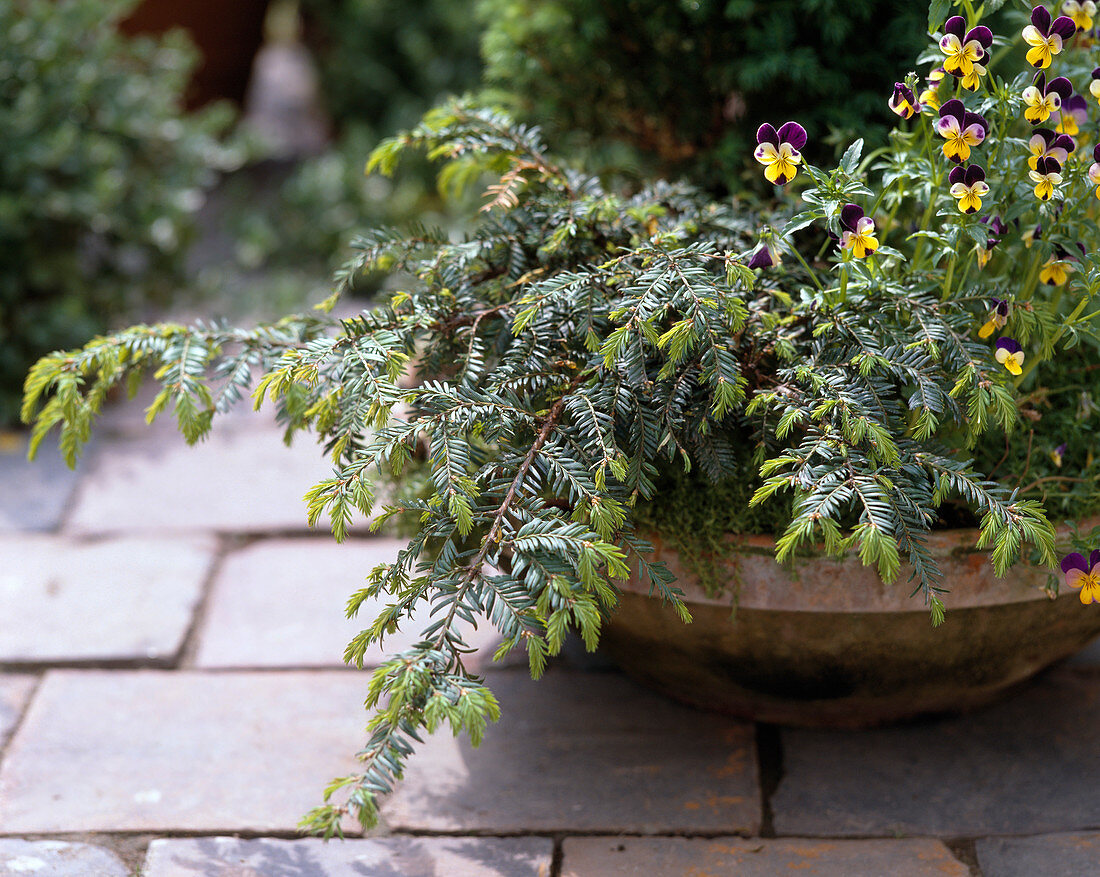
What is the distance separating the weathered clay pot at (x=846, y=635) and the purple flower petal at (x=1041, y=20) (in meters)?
0.66

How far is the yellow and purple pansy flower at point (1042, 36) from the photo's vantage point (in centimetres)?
133

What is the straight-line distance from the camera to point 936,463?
4.39 feet

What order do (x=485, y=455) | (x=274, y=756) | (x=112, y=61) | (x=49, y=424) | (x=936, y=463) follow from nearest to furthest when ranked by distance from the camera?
(x=936, y=463), (x=485, y=455), (x=49, y=424), (x=274, y=756), (x=112, y=61)

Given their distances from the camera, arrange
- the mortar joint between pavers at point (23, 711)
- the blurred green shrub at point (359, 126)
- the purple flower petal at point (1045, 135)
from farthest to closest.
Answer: the blurred green shrub at point (359, 126)
the mortar joint between pavers at point (23, 711)
the purple flower petal at point (1045, 135)

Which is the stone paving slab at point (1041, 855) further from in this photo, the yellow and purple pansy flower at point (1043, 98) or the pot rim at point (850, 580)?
the yellow and purple pansy flower at point (1043, 98)

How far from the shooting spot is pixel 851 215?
1344mm

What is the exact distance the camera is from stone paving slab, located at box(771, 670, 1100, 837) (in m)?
1.59

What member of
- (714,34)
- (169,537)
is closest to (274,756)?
(169,537)

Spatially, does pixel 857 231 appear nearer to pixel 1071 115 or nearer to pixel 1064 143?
pixel 1064 143

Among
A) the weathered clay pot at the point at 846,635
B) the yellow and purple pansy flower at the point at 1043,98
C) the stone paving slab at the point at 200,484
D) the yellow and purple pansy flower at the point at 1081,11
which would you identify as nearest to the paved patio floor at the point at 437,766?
the weathered clay pot at the point at 846,635

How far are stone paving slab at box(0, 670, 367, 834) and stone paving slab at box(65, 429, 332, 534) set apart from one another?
558mm

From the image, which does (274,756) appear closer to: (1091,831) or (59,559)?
(59,559)

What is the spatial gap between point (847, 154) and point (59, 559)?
1885mm

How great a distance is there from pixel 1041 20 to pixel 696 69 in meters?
0.91
